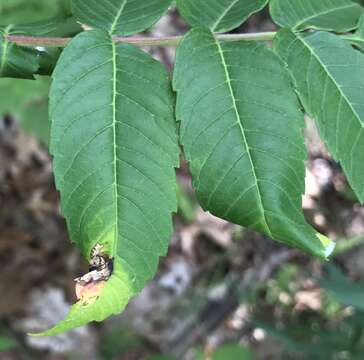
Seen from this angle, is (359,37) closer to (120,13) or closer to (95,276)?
(120,13)

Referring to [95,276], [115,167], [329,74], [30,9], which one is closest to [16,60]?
[115,167]

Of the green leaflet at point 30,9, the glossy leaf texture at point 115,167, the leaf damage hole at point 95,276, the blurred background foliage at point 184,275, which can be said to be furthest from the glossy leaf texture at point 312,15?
the blurred background foliage at point 184,275

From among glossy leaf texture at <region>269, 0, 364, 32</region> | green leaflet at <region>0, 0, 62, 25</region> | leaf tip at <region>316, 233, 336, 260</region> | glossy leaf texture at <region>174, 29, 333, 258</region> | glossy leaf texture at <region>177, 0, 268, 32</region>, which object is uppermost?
glossy leaf texture at <region>177, 0, 268, 32</region>

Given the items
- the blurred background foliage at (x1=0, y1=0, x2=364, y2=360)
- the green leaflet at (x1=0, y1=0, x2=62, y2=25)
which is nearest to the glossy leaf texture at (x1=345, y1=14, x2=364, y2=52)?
the green leaflet at (x1=0, y1=0, x2=62, y2=25)

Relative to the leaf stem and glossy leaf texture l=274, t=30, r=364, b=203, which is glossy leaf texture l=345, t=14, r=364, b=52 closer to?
glossy leaf texture l=274, t=30, r=364, b=203

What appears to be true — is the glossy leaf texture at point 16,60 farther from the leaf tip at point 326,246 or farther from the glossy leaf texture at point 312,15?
the leaf tip at point 326,246

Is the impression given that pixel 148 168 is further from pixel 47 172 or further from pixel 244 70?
pixel 47 172
